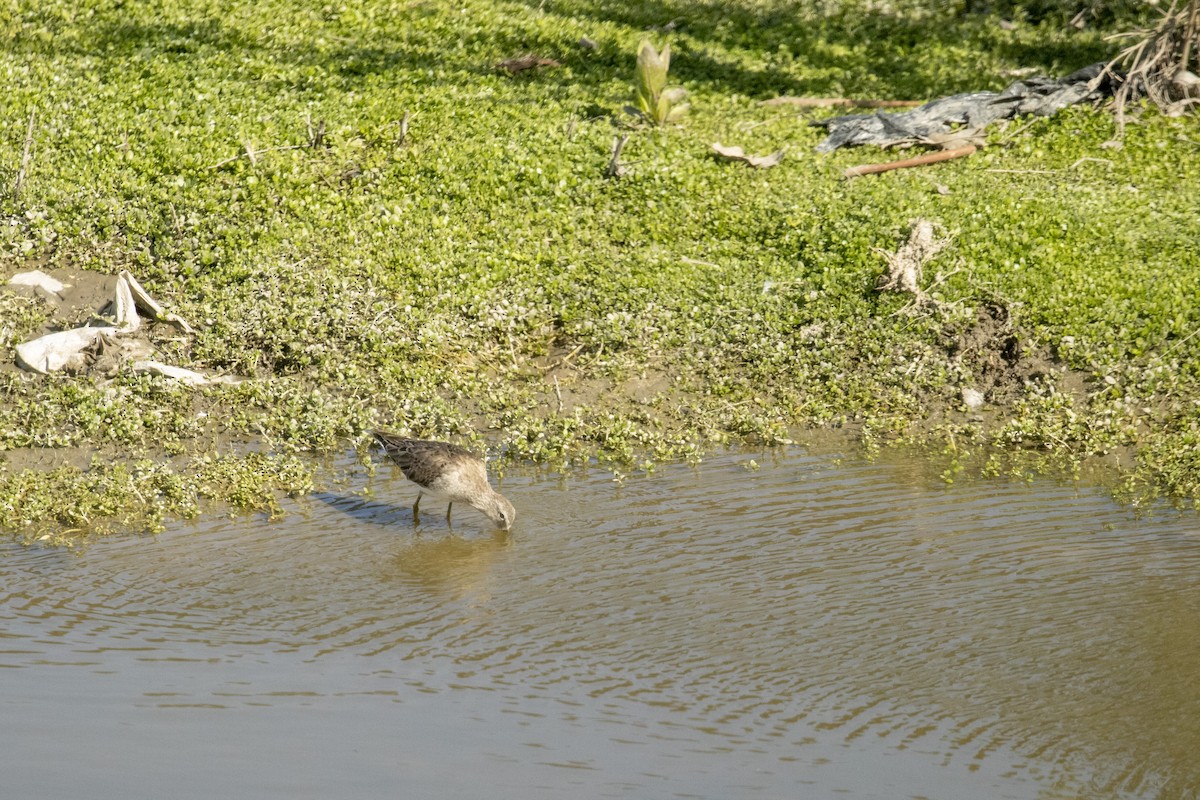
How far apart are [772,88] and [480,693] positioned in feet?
37.3

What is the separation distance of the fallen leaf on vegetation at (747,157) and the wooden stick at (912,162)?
28.3 inches

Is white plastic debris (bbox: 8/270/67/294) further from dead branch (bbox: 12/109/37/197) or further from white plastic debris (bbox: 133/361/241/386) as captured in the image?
white plastic debris (bbox: 133/361/241/386)

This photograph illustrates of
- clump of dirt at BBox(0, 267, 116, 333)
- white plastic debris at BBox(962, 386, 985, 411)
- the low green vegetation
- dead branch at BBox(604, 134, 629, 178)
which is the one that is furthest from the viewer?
dead branch at BBox(604, 134, 629, 178)

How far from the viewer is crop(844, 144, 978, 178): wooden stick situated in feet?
43.4

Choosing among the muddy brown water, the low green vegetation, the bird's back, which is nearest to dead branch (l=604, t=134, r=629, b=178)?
the low green vegetation

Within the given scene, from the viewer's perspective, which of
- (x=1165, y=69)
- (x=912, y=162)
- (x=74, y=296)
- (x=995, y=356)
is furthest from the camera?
(x=1165, y=69)

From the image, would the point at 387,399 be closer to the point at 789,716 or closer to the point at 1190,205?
the point at 789,716

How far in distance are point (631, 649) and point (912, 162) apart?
26.8 ft

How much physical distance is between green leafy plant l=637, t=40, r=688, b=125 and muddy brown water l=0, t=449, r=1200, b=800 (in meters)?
6.31

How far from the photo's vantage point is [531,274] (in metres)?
11.6

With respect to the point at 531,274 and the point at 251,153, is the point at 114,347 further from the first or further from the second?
the point at 531,274

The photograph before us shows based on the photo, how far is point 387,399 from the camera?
10.1 m

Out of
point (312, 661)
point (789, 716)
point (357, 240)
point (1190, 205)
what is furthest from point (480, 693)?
point (1190, 205)

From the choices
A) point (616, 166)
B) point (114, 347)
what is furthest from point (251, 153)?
point (616, 166)
